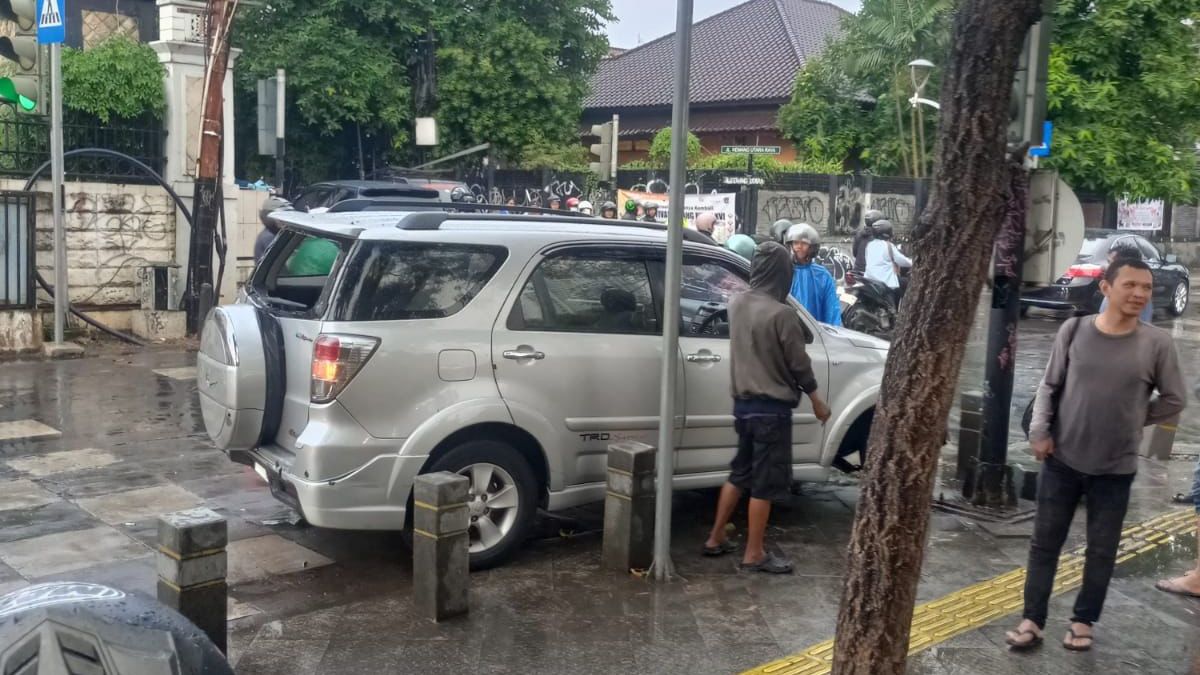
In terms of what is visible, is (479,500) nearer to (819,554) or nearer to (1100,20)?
(819,554)

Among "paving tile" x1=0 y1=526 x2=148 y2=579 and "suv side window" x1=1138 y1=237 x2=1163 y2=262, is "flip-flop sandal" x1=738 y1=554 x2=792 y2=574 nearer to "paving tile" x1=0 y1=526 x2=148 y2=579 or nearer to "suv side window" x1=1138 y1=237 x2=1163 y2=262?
"paving tile" x1=0 y1=526 x2=148 y2=579

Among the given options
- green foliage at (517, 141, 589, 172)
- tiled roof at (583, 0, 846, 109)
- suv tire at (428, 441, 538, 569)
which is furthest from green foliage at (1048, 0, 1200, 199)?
suv tire at (428, 441, 538, 569)

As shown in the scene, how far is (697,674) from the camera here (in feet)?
17.0

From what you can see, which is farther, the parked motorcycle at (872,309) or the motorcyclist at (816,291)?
the parked motorcycle at (872,309)

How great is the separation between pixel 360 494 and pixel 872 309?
10053 mm

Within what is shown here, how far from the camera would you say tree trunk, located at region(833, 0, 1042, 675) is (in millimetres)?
3670

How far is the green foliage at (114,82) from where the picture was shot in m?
14.3

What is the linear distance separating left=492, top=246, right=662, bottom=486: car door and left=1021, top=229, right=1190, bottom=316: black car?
43.3 ft

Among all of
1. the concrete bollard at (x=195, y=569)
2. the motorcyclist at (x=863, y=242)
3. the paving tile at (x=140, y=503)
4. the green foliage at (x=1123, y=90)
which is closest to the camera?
the concrete bollard at (x=195, y=569)

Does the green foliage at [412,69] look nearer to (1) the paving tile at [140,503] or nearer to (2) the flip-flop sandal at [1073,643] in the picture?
(1) the paving tile at [140,503]

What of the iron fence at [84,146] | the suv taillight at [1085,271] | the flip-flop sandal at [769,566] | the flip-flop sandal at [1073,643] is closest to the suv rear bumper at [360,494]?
the flip-flop sandal at [769,566]

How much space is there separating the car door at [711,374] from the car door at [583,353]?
24 centimetres

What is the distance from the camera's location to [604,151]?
488 inches

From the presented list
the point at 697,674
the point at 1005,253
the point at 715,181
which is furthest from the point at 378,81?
the point at 697,674
